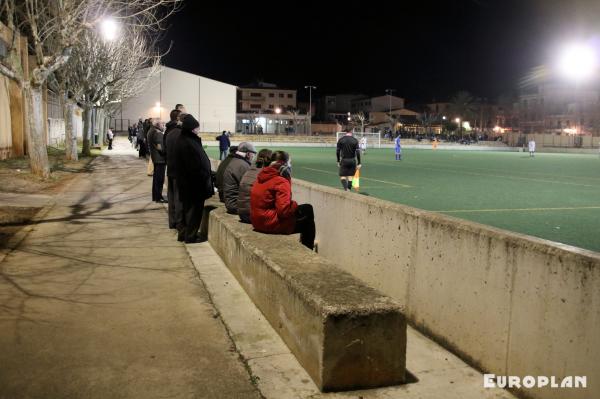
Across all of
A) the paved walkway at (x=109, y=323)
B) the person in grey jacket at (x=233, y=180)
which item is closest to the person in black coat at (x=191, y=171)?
the person in grey jacket at (x=233, y=180)

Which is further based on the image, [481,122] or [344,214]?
[481,122]

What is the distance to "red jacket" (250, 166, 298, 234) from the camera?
6121mm

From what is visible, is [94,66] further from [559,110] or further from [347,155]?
[559,110]

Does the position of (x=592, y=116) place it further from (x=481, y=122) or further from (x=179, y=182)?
(x=179, y=182)

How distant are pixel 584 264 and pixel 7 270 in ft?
19.9

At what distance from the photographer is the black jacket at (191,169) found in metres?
7.91

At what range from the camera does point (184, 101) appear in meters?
73.7

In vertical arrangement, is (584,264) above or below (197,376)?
above

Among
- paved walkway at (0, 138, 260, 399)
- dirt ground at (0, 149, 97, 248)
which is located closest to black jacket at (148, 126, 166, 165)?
dirt ground at (0, 149, 97, 248)

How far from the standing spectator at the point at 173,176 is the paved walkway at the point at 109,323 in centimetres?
35

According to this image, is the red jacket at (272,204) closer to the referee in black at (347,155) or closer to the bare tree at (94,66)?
the referee in black at (347,155)

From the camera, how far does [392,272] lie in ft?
18.2

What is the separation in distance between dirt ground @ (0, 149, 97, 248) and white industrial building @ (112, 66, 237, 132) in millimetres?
48657

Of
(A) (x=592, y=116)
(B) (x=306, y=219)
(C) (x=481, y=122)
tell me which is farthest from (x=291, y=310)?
(C) (x=481, y=122)
